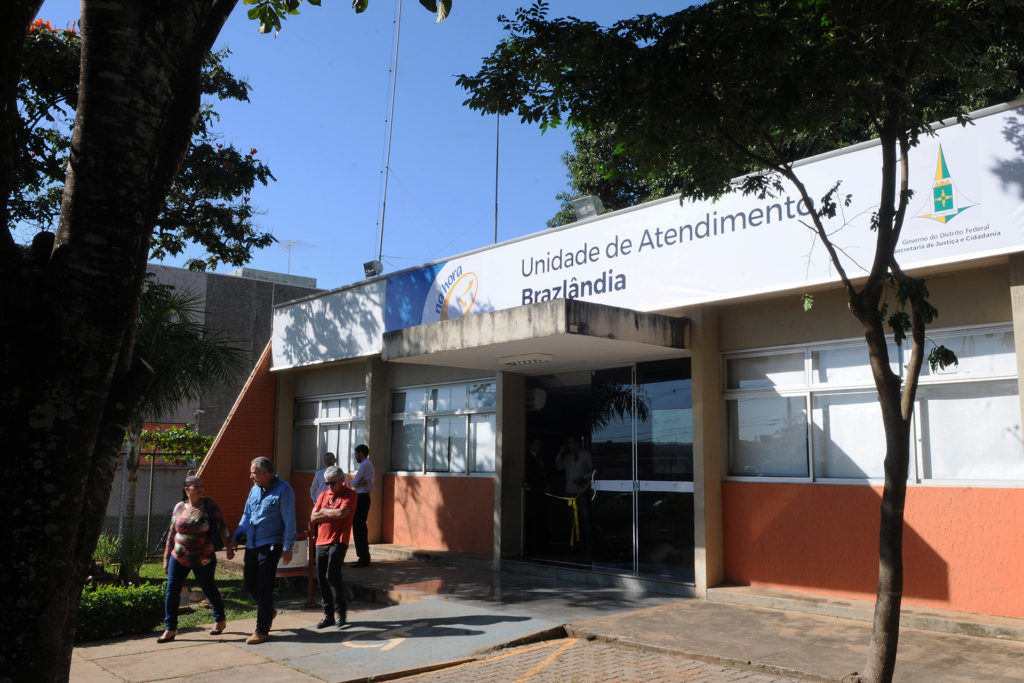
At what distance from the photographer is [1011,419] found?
8.06m

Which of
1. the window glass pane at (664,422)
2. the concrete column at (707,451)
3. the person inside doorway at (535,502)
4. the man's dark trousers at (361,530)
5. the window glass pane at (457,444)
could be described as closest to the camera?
the concrete column at (707,451)

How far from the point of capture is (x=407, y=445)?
15.5 meters

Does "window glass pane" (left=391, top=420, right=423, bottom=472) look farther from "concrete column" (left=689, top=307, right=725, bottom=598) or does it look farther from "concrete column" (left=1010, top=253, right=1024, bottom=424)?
"concrete column" (left=1010, top=253, right=1024, bottom=424)

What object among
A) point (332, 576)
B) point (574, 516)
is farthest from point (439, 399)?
point (332, 576)

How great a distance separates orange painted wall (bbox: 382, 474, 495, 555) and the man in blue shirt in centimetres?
493

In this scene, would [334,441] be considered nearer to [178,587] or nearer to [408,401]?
[408,401]

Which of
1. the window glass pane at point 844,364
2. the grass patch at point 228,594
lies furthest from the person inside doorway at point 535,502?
the window glass pane at point 844,364

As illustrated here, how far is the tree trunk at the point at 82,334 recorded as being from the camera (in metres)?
2.79

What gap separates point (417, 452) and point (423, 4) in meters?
11.1

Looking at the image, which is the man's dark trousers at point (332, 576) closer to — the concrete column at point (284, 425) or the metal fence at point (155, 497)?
the metal fence at point (155, 497)

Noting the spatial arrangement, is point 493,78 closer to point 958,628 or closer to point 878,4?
point 878,4

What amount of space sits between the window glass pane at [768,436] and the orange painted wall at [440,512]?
4.45m

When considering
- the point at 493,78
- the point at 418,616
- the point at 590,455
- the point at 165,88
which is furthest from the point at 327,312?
the point at 165,88

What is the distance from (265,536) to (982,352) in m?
7.21
